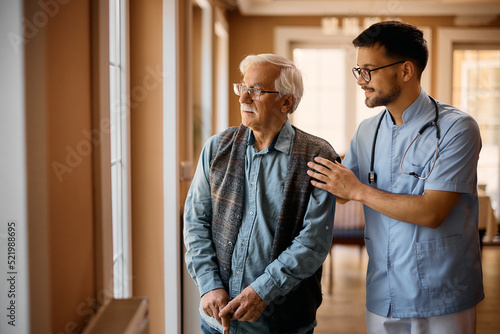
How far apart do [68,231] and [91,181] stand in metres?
0.20

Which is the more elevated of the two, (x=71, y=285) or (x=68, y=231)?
(x=68, y=231)

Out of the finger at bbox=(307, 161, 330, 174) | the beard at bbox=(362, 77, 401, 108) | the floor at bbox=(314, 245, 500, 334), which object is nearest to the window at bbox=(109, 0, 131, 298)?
the finger at bbox=(307, 161, 330, 174)

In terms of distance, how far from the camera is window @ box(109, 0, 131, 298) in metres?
2.04

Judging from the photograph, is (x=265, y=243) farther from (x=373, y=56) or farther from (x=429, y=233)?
(x=373, y=56)

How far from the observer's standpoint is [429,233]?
1479 mm

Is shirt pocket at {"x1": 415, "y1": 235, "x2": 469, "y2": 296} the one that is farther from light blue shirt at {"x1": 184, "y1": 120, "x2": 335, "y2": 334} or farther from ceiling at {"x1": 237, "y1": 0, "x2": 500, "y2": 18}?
ceiling at {"x1": 237, "y1": 0, "x2": 500, "y2": 18}

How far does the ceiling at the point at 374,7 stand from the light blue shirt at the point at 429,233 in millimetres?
4112

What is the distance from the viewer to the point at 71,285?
119cm

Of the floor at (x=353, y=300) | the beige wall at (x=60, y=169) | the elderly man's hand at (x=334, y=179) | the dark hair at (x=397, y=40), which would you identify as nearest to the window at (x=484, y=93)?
the floor at (x=353, y=300)

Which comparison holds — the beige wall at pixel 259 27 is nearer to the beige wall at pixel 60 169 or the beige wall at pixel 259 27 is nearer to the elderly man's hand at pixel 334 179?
the elderly man's hand at pixel 334 179

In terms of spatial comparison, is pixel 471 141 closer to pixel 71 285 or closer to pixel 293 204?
pixel 293 204

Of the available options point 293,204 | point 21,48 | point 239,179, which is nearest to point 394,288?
point 293,204

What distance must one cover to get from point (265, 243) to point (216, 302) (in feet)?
0.77

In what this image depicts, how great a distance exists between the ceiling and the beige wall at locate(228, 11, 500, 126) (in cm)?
7
